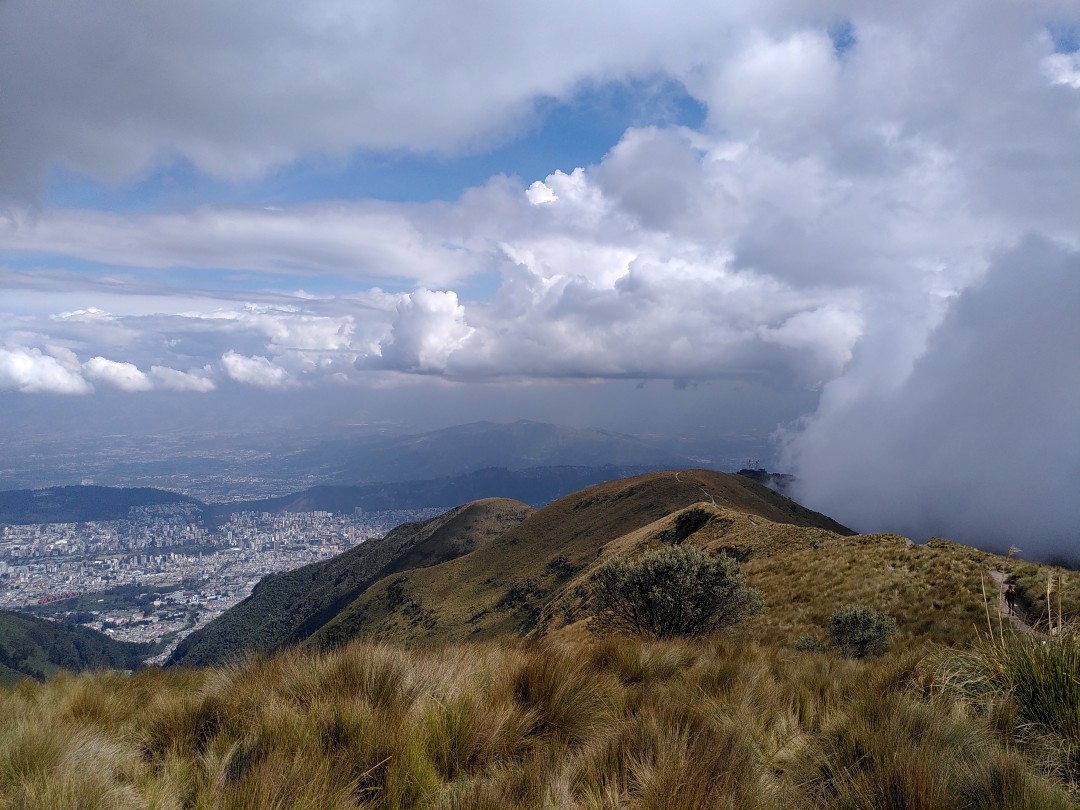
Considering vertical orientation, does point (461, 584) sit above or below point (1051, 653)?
below

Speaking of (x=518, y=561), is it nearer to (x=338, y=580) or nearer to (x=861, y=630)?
(x=861, y=630)

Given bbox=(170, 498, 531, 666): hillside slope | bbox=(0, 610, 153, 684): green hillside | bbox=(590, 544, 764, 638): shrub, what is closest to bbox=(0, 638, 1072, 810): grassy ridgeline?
bbox=(590, 544, 764, 638): shrub

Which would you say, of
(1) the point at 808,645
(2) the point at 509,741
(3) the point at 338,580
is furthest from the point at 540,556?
(3) the point at 338,580

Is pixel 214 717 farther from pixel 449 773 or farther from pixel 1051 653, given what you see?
pixel 1051 653

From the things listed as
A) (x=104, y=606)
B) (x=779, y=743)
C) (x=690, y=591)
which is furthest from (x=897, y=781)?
(x=104, y=606)

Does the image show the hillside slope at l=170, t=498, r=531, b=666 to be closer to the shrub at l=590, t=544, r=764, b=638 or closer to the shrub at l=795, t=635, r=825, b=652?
the shrub at l=590, t=544, r=764, b=638

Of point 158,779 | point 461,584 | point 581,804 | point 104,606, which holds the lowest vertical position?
point 104,606
